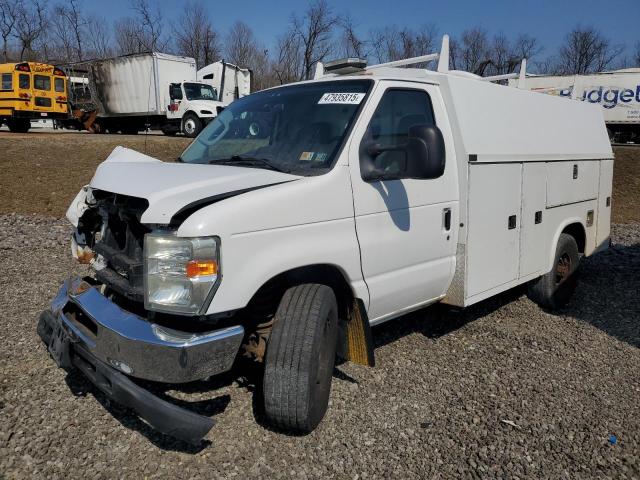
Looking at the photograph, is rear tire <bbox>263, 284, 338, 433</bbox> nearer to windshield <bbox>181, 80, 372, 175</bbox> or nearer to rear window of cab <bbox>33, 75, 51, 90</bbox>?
windshield <bbox>181, 80, 372, 175</bbox>

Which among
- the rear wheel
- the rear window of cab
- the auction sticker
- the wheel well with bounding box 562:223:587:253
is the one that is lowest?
the wheel well with bounding box 562:223:587:253

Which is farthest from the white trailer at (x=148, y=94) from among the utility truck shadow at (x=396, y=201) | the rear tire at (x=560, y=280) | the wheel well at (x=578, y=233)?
the utility truck shadow at (x=396, y=201)

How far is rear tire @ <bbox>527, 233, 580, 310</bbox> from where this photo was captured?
5.58 meters

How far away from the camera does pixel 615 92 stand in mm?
28438

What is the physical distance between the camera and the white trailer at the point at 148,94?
71.3ft

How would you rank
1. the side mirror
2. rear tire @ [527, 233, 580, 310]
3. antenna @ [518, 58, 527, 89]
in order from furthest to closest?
antenna @ [518, 58, 527, 89] → rear tire @ [527, 233, 580, 310] → the side mirror

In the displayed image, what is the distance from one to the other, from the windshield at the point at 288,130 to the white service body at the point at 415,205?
0.12 m

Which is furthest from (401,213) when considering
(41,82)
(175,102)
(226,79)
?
(41,82)

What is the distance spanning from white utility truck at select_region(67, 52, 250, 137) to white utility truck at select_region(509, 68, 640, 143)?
16236 mm

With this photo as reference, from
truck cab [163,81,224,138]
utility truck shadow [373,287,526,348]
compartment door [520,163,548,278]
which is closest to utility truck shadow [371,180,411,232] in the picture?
utility truck shadow [373,287,526,348]

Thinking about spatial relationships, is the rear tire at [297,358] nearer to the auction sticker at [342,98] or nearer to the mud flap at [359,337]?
the mud flap at [359,337]

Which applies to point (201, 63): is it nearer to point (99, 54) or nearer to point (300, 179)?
point (99, 54)

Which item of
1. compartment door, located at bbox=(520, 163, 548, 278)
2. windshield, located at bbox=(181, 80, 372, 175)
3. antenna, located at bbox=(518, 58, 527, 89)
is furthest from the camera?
antenna, located at bbox=(518, 58, 527, 89)

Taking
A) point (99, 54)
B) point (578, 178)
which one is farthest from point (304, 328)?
point (99, 54)
